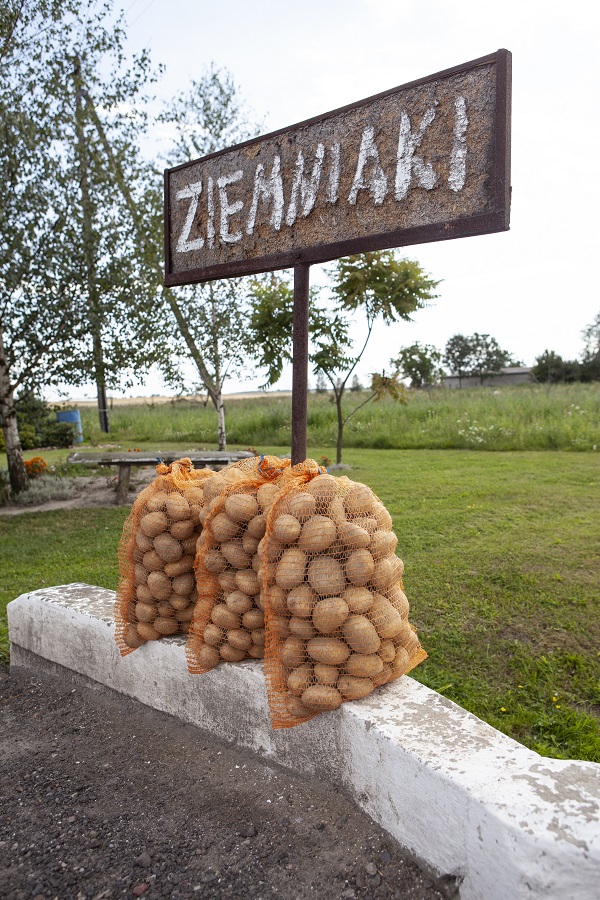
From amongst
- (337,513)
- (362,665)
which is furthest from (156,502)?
(362,665)

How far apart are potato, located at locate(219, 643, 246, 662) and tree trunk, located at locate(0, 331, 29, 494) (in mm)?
7552

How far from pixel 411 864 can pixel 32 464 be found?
10.4m

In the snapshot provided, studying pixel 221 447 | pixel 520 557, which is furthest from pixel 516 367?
pixel 520 557

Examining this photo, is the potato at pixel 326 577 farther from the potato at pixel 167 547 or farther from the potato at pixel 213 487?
the potato at pixel 167 547

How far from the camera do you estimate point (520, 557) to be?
549cm

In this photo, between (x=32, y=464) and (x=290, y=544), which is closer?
(x=290, y=544)

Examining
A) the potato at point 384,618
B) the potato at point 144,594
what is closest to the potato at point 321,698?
the potato at point 384,618

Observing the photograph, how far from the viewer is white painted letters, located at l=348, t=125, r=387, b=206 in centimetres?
274

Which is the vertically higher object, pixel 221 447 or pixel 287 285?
pixel 287 285

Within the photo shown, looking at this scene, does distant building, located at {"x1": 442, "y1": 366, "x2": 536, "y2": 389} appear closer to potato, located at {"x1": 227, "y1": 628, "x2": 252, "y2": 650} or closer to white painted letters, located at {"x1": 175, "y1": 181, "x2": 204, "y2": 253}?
white painted letters, located at {"x1": 175, "y1": 181, "x2": 204, "y2": 253}

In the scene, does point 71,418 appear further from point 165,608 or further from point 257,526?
point 257,526

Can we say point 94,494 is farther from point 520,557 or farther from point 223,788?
point 223,788

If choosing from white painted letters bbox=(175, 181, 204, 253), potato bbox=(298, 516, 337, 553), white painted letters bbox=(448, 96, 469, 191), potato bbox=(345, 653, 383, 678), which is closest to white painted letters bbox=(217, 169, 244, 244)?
white painted letters bbox=(175, 181, 204, 253)

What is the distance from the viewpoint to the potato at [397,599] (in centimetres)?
251
